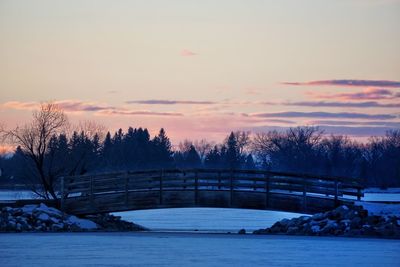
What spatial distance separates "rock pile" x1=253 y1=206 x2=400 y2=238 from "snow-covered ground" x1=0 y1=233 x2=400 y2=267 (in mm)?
1564

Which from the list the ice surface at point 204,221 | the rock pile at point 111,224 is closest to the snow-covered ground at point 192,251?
the rock pile at point 111,224

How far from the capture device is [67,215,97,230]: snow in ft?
114

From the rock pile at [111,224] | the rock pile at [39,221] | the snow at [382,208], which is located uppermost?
the snow at [382,208]

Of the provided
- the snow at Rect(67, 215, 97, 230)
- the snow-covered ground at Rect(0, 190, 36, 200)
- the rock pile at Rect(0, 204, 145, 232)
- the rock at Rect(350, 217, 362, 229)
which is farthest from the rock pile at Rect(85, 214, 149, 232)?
the snow-covered ground at Rect(0, 190, 36, 200)

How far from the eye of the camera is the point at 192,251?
22.4m

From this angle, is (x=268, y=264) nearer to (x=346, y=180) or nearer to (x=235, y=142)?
(x=346, y=180)


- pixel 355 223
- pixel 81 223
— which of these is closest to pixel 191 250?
pixel 355 223

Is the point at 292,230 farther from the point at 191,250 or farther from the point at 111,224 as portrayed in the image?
the point at 111,224

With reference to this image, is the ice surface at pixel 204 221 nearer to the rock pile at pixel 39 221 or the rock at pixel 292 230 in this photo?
the rock at pixel 292 230

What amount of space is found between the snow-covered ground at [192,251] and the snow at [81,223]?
550cm

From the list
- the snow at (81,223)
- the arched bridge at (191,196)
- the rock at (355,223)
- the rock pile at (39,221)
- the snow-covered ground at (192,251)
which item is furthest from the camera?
the arched bridge at (191,196)

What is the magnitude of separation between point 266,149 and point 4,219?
473 feet

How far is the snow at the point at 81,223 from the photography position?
34.7 m

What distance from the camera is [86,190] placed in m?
Result: 37.5
